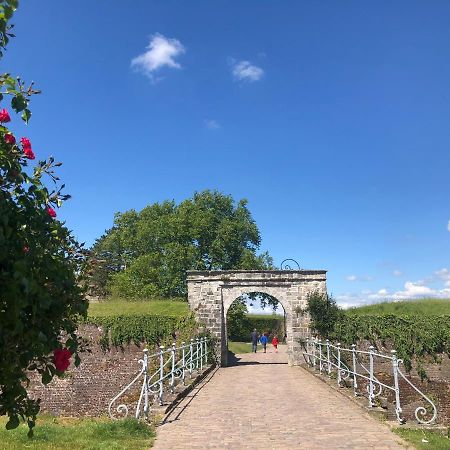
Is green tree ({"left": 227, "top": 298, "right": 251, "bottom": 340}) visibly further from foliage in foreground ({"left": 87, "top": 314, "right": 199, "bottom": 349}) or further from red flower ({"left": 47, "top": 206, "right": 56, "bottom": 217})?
red flower ({"left": 47, "top": 206, "right": 56, "bottom": 217})

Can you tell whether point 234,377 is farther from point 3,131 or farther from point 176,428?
point 3,131

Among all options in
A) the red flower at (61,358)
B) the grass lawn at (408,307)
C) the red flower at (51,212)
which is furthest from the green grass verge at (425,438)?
the grass lawn at (408,307)

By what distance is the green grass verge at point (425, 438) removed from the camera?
5.99 metres

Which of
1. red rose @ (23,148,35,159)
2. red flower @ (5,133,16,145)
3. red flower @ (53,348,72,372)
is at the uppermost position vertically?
red flower @ (5,133,16,145)

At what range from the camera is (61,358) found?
2.84 metres

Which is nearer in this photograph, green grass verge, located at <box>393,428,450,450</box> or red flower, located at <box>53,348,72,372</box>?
red flower, located at <box>53,348,72,372</box>

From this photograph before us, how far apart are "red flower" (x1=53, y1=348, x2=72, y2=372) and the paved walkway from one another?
3.94m

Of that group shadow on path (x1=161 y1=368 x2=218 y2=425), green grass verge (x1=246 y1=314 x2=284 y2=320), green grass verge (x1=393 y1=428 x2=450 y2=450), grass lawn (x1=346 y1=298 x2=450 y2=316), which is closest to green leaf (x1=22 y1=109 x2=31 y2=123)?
green grass verge (x1=393 y1=428 x2=450 y2=450)

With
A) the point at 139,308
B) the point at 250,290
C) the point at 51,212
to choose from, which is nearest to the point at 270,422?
the point at 51,212

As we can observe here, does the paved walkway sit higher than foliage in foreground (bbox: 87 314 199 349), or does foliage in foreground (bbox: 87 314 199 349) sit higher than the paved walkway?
foliage in foreground (bbox: 87 314 199 349)

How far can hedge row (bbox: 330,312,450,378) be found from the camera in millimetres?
15719

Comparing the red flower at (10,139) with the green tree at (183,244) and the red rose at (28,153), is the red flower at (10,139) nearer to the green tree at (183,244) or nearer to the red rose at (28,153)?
the red rose at (28,153)

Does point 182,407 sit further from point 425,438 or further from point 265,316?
point 265,316

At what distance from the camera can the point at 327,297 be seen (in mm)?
19609
